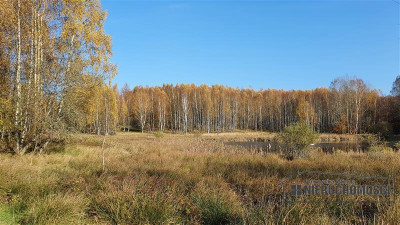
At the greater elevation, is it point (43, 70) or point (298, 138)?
point (43, 70)

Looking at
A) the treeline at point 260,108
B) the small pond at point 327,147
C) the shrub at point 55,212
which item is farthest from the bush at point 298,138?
the treeline at point 260,108

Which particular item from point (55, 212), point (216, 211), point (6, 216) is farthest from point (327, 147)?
point (6, 216)

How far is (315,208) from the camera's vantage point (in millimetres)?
4148

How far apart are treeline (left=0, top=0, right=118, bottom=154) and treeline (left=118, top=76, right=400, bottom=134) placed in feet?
119

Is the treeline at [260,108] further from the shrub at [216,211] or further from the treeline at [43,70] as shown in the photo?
the shrub at [216,211]

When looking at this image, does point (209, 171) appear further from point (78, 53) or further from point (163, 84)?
point (163, 84)

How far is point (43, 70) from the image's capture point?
11.3m

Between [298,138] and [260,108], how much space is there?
47999 mm

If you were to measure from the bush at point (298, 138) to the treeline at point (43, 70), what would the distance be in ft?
34.4

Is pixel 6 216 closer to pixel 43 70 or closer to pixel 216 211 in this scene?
pixel 216 211

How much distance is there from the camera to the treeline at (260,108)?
48312mm

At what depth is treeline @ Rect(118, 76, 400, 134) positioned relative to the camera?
4831 cm

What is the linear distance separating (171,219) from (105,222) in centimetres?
116

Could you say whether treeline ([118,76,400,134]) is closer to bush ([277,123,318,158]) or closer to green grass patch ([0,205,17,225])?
bush ([277,123,318,158])
